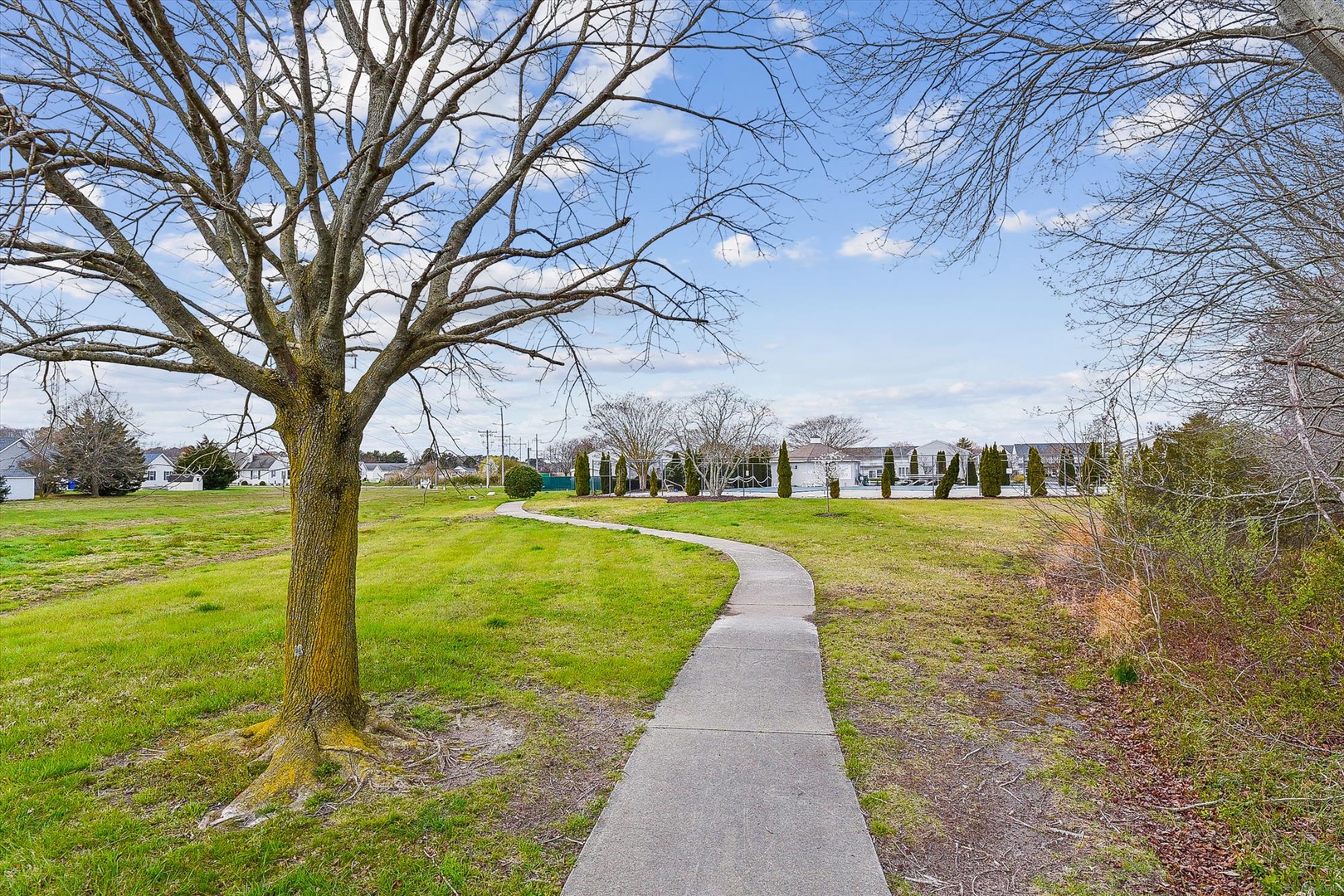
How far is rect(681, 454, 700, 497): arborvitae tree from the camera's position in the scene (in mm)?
35656

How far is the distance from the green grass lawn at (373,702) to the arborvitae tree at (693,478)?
897 inches

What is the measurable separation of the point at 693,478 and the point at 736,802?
32493mm

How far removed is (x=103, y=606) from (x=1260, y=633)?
12.9 meters

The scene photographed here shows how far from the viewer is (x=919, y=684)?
20.1 ft

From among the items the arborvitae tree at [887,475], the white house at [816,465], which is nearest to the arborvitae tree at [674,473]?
the white house at [816,465]

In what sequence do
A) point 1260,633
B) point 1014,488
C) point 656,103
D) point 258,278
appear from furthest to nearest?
point 1014,488
point 1260,633
point 656,103
point 258,278

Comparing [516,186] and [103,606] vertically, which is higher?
[516,186]

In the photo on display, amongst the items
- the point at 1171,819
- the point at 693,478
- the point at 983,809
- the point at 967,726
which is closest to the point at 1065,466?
the point at 967,726

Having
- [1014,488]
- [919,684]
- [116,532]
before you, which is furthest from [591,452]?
[919,684]

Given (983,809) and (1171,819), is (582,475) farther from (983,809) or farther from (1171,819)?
(1171,819)

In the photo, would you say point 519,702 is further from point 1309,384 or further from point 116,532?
point 116,532

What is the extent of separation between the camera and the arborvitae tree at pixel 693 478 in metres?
35.7

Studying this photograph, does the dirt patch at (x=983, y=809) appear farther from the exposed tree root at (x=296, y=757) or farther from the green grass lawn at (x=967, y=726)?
the exposed tree root at (x=296, y=757)

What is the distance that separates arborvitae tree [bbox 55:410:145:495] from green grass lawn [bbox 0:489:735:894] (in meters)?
2.07
